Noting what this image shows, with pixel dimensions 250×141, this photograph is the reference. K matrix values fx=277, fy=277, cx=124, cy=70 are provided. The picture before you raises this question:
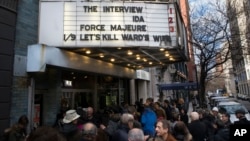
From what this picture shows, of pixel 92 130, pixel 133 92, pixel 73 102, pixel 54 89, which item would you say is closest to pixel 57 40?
pixel 54 89

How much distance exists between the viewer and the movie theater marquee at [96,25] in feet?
31.5

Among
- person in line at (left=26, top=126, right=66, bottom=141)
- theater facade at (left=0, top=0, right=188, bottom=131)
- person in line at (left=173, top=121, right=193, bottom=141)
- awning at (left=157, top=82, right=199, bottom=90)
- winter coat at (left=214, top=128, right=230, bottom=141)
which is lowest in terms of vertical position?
winter coat at (left=214, top=128, right=230, bottom=141)

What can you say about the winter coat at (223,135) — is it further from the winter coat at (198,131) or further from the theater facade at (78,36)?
the theater facade at (78,36)

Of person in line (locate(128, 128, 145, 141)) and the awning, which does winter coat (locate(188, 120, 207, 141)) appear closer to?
person in line (locate(128, 128, 145, 141))

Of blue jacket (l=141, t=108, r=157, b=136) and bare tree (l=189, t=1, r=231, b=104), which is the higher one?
bare tree (l=189, t=1, r=231, b=104)

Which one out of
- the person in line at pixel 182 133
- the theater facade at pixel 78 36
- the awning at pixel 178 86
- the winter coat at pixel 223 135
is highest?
the theater facade at pixel 78 36

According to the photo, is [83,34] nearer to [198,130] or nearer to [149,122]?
[149,122]

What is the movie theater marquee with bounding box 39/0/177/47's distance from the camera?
9.61 metres

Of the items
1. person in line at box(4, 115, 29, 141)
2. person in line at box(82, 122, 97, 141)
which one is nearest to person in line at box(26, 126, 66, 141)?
person in line at box(82, 122, 97, 141)

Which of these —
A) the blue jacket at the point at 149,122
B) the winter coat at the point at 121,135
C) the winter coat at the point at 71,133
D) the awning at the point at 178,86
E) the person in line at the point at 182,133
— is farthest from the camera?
the awning at the point at 178,86

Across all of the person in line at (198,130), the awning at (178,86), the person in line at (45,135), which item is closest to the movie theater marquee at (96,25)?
the person in line at (198,130)

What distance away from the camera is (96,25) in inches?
382

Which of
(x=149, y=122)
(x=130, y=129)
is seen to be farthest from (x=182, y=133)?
(x=149, y=122)

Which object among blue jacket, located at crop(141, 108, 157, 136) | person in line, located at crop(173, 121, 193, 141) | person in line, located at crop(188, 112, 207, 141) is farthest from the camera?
blue jacket, located at crop(141, 108, 157, 136)
